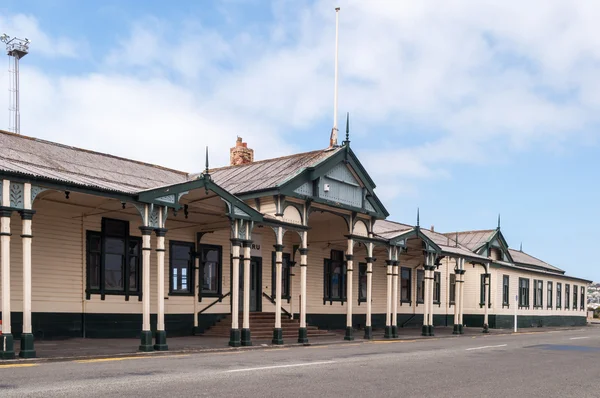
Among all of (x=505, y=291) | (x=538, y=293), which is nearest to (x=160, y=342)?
(x=505, y=291)

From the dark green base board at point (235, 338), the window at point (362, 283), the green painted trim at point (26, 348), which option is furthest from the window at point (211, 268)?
the green painted trim at point (26, 348)

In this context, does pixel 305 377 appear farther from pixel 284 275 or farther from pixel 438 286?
pixel 438 286

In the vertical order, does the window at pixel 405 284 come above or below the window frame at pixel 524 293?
above

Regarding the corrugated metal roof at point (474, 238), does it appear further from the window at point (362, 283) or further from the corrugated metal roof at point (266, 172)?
the corrugated metal roof at point (266, 172)

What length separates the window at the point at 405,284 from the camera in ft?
124

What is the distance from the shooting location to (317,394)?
32.3 ft

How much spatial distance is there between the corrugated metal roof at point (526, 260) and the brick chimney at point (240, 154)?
25.9 m

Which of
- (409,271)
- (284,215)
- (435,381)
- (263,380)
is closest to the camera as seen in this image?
(263,380)

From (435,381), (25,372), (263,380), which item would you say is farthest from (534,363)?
(25,372)

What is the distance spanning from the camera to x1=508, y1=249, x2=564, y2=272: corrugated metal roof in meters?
52.2

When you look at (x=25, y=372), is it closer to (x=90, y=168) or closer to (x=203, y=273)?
(x=90, y=168)

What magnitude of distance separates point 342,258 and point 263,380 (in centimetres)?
2209

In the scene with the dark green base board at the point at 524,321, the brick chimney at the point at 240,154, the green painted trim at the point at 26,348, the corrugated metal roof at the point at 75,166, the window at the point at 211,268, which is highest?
the brick chimney at the point at 240,154

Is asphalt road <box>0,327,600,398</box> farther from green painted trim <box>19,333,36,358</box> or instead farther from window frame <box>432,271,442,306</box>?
window frame <box>432,271,442,306</box>
